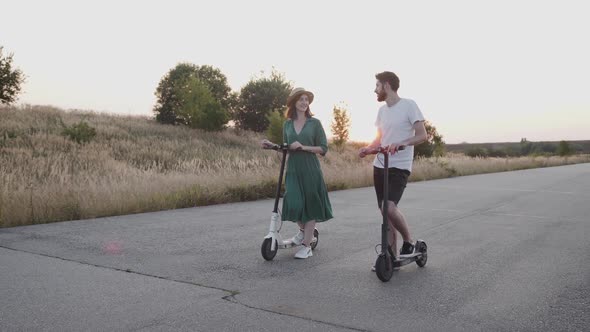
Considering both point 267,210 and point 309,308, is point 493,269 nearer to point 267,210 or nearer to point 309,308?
point 309,308

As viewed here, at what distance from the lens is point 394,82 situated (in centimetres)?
534

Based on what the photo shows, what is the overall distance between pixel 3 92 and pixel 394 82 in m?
39.0

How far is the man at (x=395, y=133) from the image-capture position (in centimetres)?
520

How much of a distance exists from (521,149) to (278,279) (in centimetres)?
12251

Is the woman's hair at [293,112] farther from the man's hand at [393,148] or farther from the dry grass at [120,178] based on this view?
the dry grass at [120,178]

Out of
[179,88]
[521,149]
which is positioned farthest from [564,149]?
[179,88]

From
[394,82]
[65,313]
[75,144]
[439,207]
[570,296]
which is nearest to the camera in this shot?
[65,313]

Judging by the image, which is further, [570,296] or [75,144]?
[75,144]

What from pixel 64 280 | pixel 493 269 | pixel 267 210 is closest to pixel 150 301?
pixel 64 280

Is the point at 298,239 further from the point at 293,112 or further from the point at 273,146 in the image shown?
the point at 293,112

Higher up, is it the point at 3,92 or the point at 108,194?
the point at 3,92

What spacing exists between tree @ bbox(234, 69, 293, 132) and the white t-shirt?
5535 cm

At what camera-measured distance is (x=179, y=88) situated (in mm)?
58562

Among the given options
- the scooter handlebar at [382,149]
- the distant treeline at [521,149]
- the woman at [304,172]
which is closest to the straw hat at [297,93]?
the woman at [304,172]
